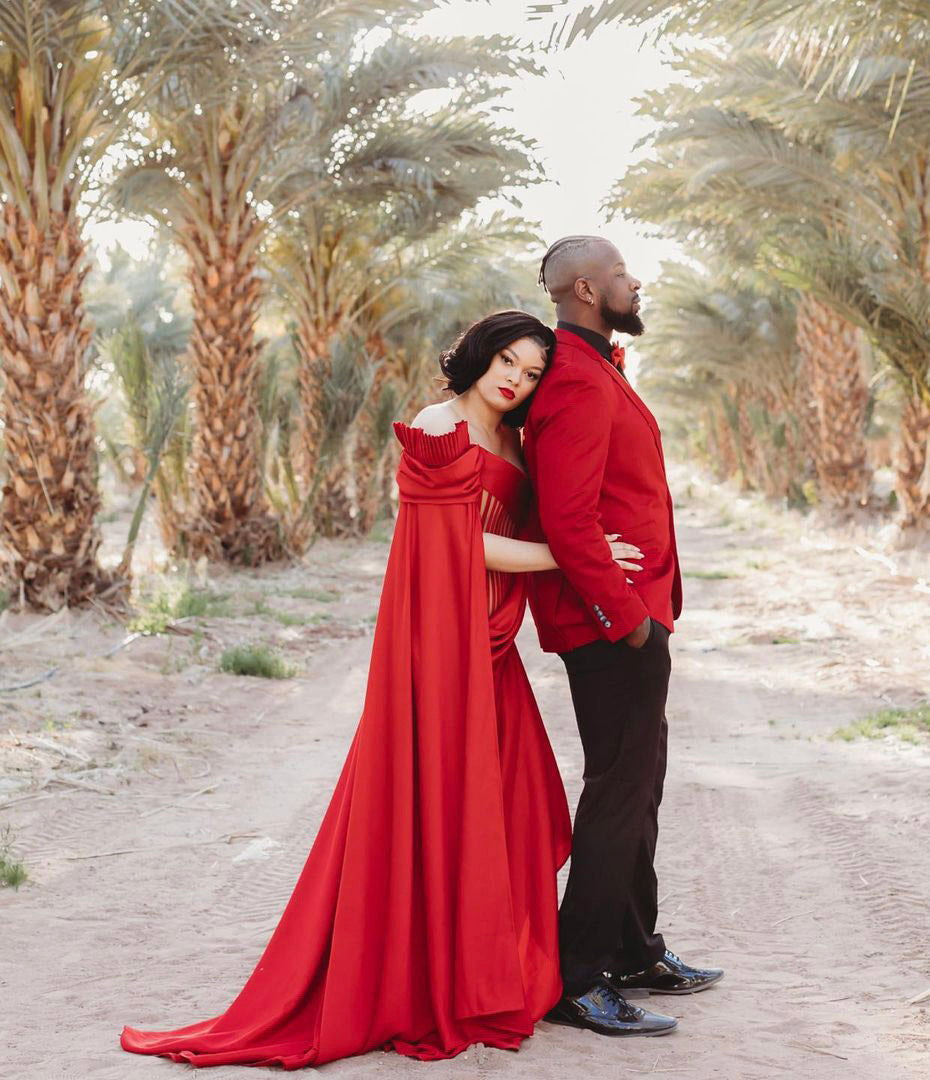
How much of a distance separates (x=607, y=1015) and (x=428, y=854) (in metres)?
0.63

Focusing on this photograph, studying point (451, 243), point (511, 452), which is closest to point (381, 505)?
point (451, 243)

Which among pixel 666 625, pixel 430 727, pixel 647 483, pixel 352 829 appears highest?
pixel 647 483

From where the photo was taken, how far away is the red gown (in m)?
2.86

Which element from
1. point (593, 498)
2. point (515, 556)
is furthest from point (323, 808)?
point (593, 498)

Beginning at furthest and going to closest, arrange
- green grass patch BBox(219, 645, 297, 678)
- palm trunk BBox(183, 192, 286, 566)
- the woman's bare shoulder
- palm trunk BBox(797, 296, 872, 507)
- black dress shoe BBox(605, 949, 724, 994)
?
1. palm trunk BBox(797, 296, 872, 507)
2. palm trunk BBox(183, 192, 286, 566)
3. green grass patch BBox(219, 645, 297, 678)
4. black dress shoe BBox(605, 949, 724, 994)
5. the woman's bare shoulder

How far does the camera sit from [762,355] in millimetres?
26406

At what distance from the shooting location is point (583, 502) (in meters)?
2.89

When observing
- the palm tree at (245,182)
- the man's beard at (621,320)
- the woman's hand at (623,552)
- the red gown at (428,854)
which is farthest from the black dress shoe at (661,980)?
the palm tree at (245,182)

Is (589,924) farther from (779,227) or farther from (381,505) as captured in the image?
(381,505)

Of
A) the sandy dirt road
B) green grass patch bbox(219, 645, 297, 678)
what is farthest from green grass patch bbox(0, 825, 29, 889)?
green grass patch bbox(219, 645, 297, 678)

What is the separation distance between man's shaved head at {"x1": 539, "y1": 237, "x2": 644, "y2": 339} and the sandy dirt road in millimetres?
1841

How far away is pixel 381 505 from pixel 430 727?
1956 centimetres

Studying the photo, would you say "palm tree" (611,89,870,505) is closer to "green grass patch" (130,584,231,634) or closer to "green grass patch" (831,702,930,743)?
"green grass patch" (130,584,231,634)

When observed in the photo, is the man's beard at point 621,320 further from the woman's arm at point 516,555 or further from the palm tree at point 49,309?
the palm tree at point 49,309
